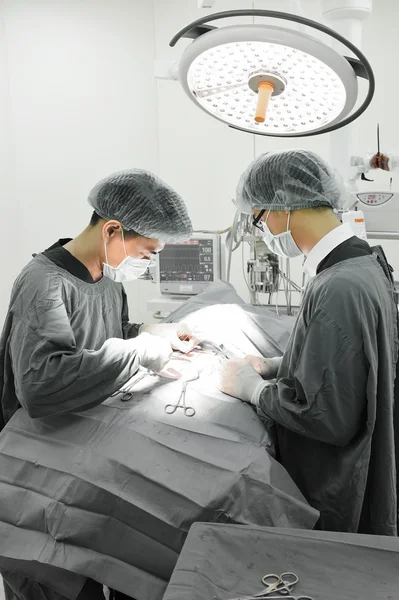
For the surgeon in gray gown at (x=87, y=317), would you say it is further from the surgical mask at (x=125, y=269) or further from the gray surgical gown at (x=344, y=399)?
the gray surgical gown at (x=344, y=399)

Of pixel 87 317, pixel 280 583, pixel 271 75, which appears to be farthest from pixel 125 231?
pixel 280 583

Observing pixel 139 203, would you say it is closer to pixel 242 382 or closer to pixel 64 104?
pixel 242 382

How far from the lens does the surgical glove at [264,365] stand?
5.90 feet

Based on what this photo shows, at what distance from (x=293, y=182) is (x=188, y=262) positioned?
123 cm

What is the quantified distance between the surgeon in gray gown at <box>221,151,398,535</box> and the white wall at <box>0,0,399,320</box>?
6.94 ft

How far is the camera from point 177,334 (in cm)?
201

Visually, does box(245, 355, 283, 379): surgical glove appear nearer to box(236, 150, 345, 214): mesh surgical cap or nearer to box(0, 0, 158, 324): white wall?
box(236, 150, 345, 214): mesh surgical cap

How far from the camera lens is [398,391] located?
1531 mm

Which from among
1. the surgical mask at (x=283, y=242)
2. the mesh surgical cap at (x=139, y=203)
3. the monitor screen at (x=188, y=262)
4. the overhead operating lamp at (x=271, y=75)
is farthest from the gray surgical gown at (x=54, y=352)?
the monitor screen at (x=188, y=262)

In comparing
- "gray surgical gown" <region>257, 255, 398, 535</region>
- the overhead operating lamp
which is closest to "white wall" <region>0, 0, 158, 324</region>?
"gray surgical gown" <region>257, 255, 398, 535</region>

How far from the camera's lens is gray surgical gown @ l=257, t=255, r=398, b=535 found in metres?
1.35

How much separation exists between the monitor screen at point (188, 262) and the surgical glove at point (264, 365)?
0.91m

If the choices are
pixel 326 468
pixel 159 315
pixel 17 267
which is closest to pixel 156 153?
pixel 17 267

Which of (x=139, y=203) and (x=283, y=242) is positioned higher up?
(x=139, y=203)
